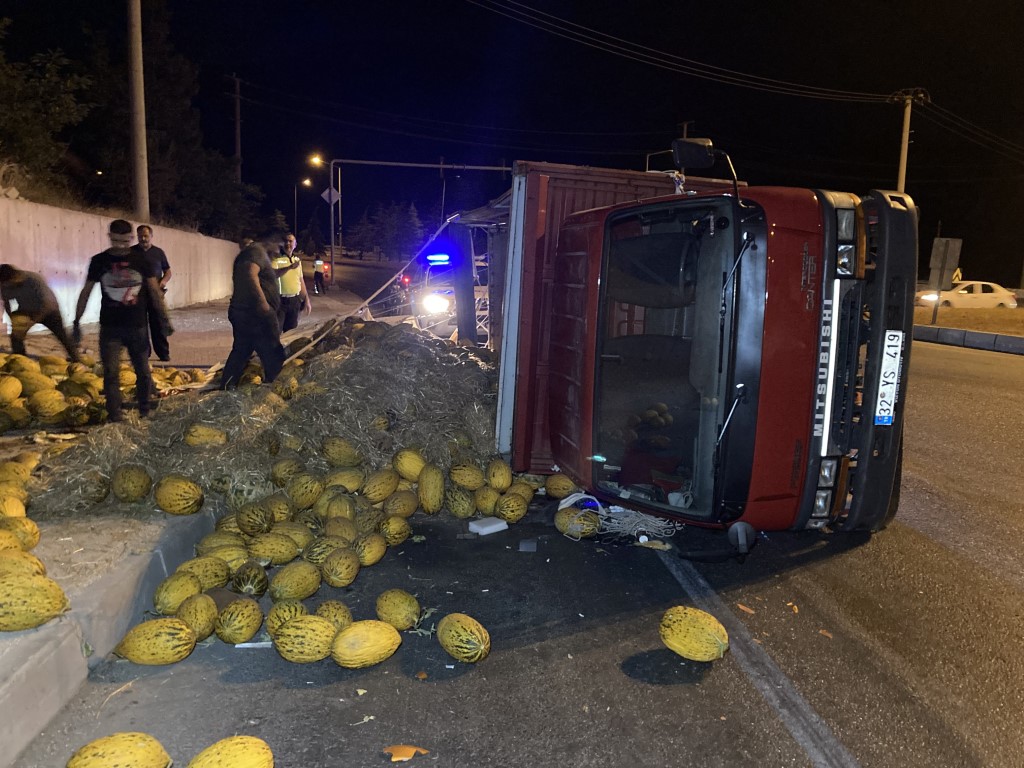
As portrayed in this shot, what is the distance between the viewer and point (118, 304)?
22.8 feet

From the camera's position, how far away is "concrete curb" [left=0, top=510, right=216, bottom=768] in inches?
109

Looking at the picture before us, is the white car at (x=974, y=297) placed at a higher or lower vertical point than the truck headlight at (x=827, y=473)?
higher

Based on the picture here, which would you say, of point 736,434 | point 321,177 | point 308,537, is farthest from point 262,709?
point 321,177

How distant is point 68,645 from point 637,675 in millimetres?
2544

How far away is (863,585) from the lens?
4480 millimetres

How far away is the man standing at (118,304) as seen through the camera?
6957 mm

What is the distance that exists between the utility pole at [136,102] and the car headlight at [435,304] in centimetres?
806

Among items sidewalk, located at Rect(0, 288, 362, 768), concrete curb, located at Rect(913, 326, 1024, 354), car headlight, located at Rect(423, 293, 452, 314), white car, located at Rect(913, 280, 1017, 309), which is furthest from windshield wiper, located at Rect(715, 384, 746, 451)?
white car, located at Rect(913, 280, 1017, 309)

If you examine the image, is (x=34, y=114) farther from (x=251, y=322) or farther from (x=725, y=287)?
(x=725, y=287)

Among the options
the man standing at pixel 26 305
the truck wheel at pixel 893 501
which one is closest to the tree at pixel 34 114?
the man standing at pixel 26 305

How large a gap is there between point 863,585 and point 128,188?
91.5ft

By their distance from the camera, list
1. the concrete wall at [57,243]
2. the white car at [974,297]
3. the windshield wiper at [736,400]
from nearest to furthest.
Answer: the windshield wiper at [736,400] → the concrete wall at [57,243] → the white car at [974,297]

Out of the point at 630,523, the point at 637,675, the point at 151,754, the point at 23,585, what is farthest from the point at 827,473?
the point at 23,585

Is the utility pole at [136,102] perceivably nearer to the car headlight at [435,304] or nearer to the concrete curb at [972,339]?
the car headlight at [435,304]
